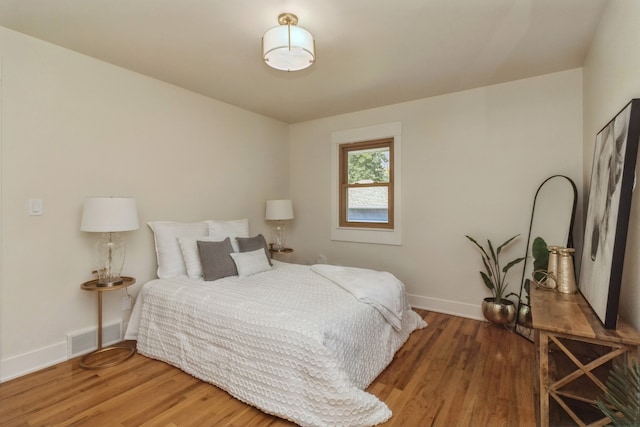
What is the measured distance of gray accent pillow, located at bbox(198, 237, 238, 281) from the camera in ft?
8.95

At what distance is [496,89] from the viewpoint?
3131 millimetres

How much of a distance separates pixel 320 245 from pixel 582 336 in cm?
321

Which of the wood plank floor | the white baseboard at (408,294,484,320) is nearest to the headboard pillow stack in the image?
the wood plank floor

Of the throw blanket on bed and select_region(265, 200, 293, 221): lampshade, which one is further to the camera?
select_region(265, 200, 293, 221): lampshade

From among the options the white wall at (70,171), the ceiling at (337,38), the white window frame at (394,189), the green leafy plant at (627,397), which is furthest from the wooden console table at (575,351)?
the white wall at (70,171)

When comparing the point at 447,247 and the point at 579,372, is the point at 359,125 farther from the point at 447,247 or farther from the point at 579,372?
the point at 579,372

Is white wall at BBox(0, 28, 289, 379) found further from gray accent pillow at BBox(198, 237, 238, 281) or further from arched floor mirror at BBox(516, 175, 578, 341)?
arched floor mirror at BBox(516, 175, 578, 341)

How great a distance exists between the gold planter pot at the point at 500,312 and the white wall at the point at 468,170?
11.0 inches

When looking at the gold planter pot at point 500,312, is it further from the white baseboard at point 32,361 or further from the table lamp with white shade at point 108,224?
the white baseboard at point 32,361

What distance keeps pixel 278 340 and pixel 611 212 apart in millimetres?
1838

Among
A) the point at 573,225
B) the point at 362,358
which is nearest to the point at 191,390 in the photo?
the point at 362,358

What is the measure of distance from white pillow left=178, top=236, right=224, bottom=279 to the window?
2.00 m

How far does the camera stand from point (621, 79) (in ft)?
5.40

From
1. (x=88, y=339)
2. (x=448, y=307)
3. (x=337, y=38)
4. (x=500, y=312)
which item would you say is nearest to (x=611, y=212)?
(x=500, y=312)
